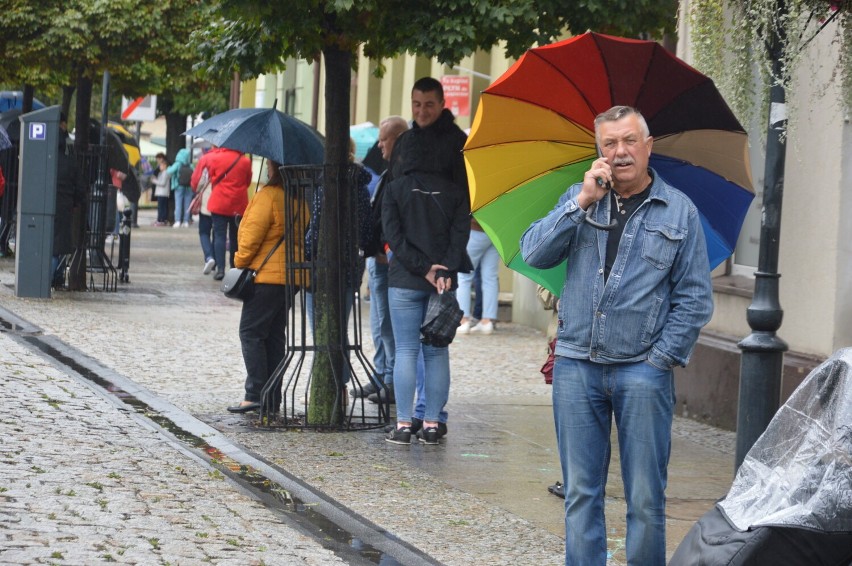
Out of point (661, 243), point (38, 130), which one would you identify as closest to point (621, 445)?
point (661, 243)

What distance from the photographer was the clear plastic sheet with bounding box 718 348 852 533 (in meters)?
4.40

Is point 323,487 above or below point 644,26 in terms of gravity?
below

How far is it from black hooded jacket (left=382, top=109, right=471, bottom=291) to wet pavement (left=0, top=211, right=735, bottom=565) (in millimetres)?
1084

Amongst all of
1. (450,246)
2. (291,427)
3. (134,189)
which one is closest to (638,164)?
(450,246)

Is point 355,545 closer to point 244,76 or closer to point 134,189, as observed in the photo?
point 244,76

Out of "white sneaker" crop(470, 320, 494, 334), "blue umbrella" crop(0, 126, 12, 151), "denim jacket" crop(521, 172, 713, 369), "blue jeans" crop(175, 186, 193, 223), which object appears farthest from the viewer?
"blue jeans" crop(175, 186, 193, 223)

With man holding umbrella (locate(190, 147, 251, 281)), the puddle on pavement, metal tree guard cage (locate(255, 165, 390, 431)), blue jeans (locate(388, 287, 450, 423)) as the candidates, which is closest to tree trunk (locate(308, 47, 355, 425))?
metal tree guard cage (locate(255, 165, 390, 431))

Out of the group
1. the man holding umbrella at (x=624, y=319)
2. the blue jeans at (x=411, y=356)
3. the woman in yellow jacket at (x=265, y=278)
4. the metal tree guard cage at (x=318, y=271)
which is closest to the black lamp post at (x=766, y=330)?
the man holding umbrella at (x=624, y=319)

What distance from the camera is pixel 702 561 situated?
452 cm

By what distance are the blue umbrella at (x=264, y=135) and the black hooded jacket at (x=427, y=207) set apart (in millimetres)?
1085

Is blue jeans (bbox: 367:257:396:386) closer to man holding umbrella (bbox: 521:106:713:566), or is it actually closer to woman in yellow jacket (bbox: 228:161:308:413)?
woman in yellow jacket (bbox: 228:161:308:413)

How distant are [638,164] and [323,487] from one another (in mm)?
3106

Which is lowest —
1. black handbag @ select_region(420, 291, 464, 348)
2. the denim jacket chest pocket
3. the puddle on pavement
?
the puddle on pavement

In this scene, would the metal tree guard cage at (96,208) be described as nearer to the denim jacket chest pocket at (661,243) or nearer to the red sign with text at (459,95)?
the red sign with text at (459,95)
